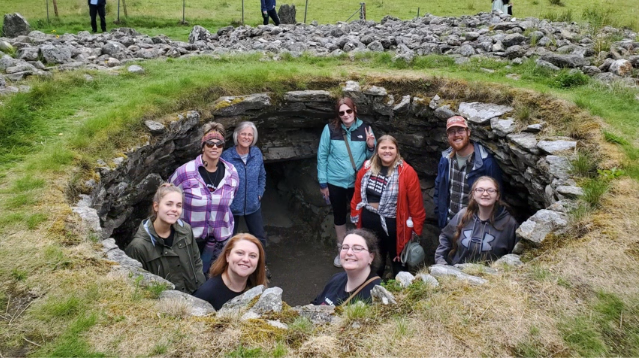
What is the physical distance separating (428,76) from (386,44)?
117 inches

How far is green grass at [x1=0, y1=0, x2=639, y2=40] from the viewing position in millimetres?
18938

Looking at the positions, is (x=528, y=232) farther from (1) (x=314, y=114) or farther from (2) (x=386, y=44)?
(2) (x=386, y=44)

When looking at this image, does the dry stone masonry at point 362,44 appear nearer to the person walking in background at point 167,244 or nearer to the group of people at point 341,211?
the group of people at point 341,211

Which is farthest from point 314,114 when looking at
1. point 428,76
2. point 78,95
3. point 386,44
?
point 78,95

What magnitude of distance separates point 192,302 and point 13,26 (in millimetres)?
13748

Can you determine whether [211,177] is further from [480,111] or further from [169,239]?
[480,111]

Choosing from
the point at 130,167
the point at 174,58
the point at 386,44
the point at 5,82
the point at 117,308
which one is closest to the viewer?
the point at 117,308

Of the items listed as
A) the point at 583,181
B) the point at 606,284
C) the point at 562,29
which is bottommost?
the point at 606,284

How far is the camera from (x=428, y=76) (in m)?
10.8

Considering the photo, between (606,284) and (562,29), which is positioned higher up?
(562,29)

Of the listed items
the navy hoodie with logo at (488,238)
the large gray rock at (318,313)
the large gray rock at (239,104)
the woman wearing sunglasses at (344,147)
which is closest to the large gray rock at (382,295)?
the large gray rock at (318,313)

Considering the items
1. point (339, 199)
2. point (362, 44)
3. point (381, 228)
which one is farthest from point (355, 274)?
point (362, 44)

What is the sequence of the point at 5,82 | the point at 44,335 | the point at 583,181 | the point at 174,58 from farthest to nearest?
the point at 174,58
the point at 5,82
the point at 583,181
the point at 44,335

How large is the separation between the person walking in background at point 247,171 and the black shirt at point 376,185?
199cm
